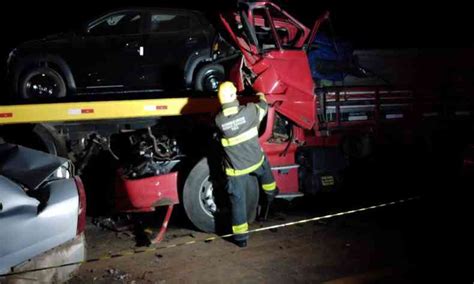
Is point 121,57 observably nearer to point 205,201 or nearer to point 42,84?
point 42,84

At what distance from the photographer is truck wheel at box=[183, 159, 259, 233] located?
569cm

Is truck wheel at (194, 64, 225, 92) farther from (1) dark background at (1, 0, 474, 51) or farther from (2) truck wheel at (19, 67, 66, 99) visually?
(1) dark background at (1, 0, 474, 51)

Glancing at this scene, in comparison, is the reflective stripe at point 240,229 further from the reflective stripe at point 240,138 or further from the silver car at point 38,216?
the silver car at point 38,216

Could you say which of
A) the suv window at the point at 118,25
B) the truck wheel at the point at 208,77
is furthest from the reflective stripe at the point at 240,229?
the suv window at the point at 118,25

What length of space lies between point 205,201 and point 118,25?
4062 millimetres

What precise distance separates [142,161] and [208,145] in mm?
847

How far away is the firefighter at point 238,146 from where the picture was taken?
5207mm

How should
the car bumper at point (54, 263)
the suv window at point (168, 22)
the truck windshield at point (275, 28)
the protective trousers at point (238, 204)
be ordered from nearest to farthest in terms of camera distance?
the car bumper at point (54, 263) → the protective trousers at point (238, 204) → the truck windshield at point (275, 28) → the suv window at point (168, 22)

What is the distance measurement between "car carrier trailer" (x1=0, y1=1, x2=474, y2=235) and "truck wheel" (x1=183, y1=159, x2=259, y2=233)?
1 cm

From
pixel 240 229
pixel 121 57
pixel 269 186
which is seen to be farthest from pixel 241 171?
pixel 121 57

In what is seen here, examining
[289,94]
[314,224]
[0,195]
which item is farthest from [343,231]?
[0,195]

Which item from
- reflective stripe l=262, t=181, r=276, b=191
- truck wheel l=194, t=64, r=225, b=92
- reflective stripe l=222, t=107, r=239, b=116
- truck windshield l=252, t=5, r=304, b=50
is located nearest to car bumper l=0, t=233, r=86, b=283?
reflective stripe l=222, t=107, r=239, b=116

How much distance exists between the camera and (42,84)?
827cm

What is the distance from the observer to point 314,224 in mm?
5957
